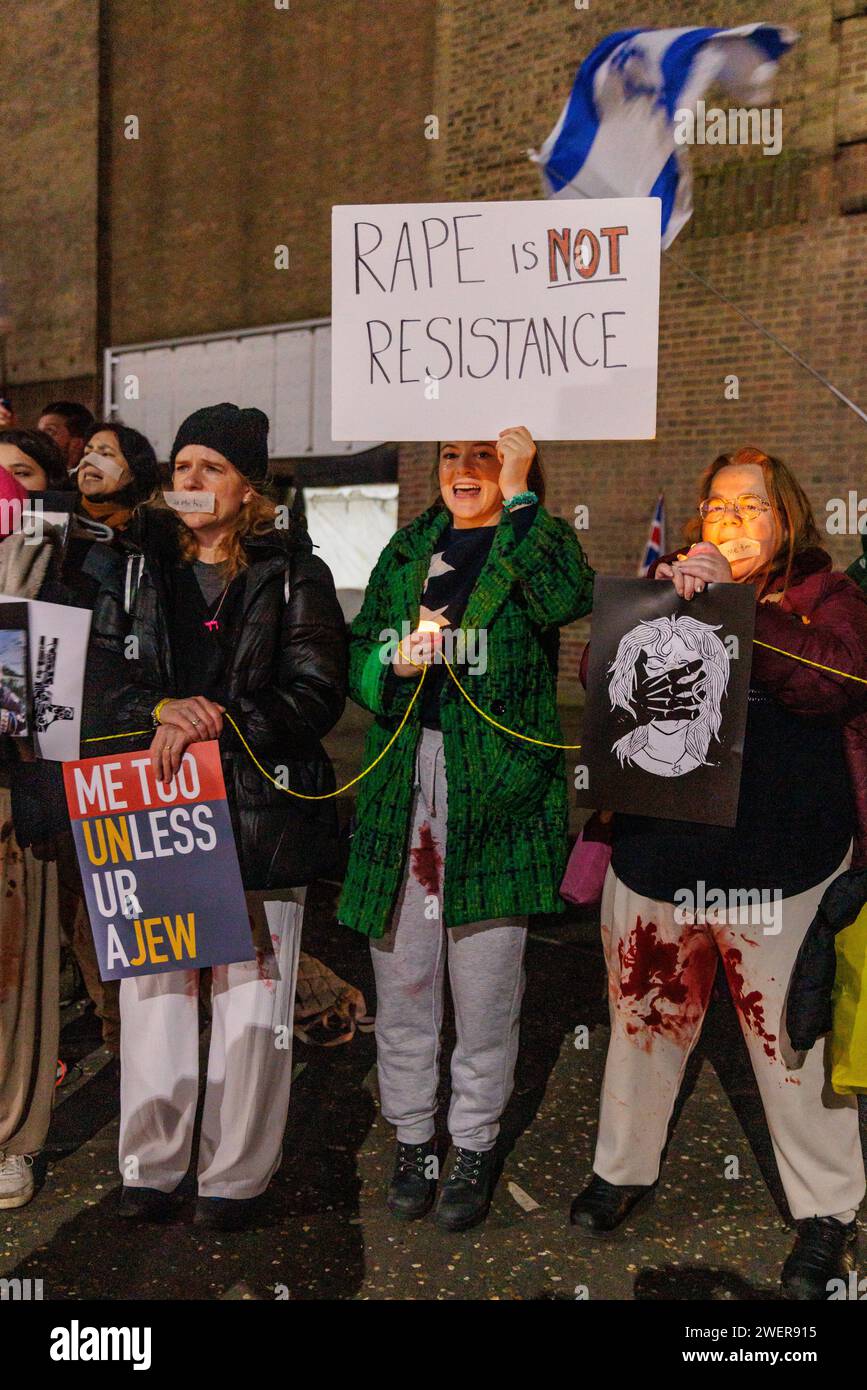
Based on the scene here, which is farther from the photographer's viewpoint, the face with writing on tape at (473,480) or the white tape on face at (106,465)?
the white tape on face at (106,465)

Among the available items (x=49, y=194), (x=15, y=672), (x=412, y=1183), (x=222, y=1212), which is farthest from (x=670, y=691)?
(x=49, y=194)

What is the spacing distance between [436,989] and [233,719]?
2.77 ft

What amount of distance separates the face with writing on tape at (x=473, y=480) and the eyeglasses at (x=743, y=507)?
0.52 m

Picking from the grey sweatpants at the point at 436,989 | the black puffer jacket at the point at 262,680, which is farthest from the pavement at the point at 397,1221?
the black puffer jacket at the point at 262,680

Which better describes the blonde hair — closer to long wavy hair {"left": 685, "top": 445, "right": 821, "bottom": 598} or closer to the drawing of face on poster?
the drawing of face on poster

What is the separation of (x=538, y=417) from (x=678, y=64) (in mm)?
2713

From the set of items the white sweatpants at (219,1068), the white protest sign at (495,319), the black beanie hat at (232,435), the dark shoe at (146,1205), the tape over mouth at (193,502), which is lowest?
the dark shoe at (146,1205)

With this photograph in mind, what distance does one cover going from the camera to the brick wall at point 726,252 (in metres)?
9.40

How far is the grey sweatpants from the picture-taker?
313 centimetres

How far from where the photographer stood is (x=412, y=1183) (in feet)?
10.6

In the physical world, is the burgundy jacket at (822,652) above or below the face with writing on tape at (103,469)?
below

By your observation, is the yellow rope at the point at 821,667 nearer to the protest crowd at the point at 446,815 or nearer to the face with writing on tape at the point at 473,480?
the protest crowd at the point at 446,815

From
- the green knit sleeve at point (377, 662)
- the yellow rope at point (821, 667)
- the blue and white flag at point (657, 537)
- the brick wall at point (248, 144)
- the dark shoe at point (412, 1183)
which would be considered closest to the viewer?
the yellow rope at point (821, 667)
